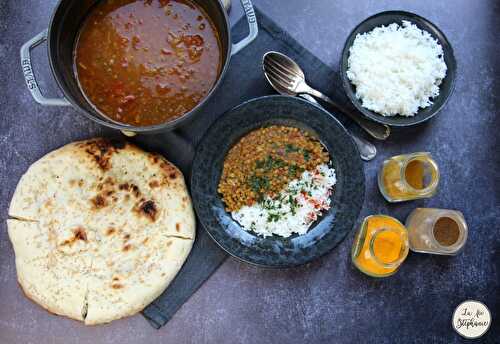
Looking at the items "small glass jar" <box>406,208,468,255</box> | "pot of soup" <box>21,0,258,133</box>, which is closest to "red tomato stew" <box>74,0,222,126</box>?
"pot of soup" <box>21,0,258,133</box>

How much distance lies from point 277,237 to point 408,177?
757 mm

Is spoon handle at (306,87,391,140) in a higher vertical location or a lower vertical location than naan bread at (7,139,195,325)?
higher

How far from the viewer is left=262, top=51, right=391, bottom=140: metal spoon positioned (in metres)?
2.71

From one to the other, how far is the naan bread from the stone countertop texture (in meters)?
0.24

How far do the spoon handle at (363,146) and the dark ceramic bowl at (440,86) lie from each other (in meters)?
0.17

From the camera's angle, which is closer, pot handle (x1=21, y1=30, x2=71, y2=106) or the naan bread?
pot handle (x1=21, y1=30, x2=71, y2=106)

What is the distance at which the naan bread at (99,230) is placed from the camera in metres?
2.54

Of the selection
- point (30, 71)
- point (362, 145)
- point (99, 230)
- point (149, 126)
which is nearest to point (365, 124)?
point (362, 145)

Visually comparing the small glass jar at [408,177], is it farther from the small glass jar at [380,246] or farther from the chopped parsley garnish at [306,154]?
the chopped parsley garnish at [306,154]

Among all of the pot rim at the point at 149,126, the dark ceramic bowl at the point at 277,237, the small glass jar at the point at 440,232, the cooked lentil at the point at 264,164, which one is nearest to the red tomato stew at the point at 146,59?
the pot rim at the point at 149,126

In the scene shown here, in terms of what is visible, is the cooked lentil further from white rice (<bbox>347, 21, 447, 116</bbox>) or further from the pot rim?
the pot rim

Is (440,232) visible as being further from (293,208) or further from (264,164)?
(264,164)

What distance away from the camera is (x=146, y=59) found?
7.77ft

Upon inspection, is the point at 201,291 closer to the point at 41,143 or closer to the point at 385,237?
the point at 385,237
